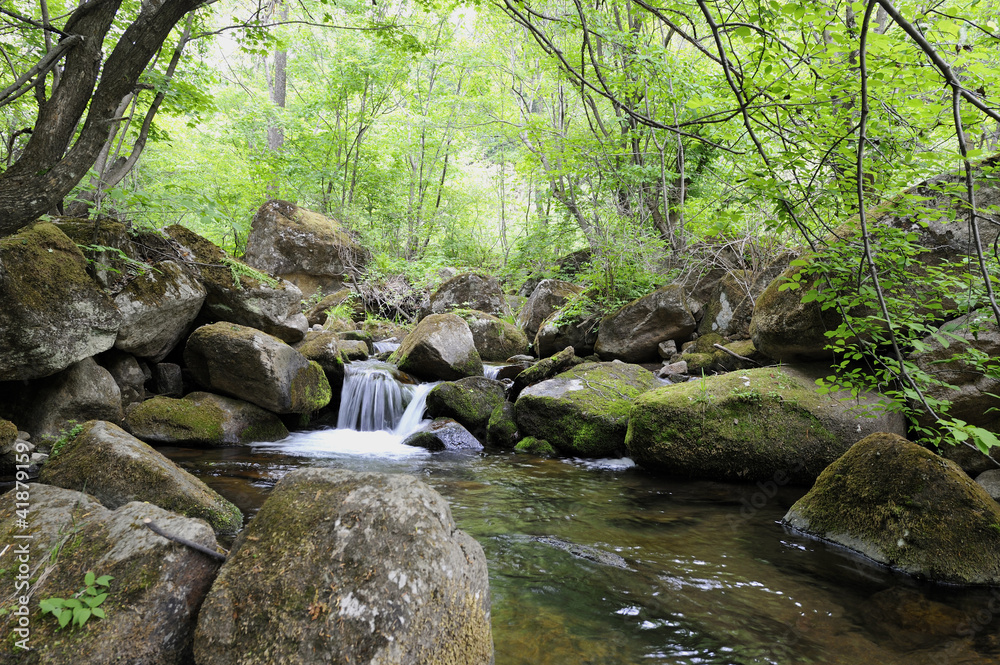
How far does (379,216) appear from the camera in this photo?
16.3 m

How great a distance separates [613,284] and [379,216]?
8685 millimetres

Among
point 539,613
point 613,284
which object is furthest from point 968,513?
point 613,284

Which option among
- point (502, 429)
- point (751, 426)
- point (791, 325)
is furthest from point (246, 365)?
point (791, 325)

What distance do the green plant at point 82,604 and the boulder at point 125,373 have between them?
18.1 ft

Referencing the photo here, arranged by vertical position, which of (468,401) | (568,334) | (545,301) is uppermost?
(545,301)

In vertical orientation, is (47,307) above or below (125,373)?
above

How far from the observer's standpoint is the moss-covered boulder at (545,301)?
13389 millimetres

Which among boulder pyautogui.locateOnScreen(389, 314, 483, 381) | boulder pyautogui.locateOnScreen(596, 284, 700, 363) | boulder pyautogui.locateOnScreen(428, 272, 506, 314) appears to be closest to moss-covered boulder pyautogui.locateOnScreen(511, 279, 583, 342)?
boulder pyautogui.locateOnScreen(428, 272, 506, 314)

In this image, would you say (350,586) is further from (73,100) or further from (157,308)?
(157,308)

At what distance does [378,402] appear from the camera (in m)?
9.44

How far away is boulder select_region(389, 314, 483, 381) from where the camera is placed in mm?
10117

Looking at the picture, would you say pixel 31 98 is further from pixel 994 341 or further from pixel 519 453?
pixel 994 341

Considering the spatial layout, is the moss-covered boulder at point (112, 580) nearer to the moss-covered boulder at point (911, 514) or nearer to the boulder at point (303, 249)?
the moss-covered boulder at point (911, 514)

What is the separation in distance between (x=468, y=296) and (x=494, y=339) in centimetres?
275
